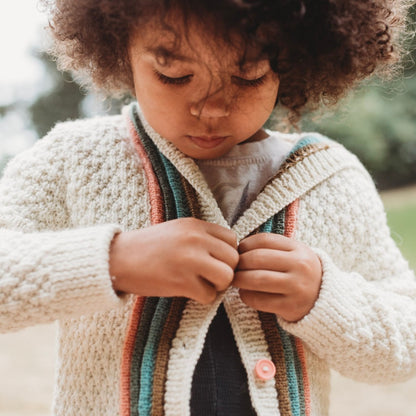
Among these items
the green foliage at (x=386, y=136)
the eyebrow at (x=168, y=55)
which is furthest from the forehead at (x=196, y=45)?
the green foliage at (x=386, y=136)

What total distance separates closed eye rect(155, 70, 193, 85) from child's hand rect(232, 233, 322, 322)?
7.9 inches

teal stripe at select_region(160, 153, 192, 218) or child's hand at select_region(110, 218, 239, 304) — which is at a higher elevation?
teal stripe at select_region(160, 153, 192, 218)

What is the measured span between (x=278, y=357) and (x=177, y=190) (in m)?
0.25

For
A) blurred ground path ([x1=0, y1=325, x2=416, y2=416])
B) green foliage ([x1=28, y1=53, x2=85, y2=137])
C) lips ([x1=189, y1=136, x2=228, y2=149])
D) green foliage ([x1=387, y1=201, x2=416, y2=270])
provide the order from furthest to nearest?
green foliage ([x1=28, y1=53, x2=85, y2=137]) < green foliage ([x1=387, y1=201, x2=416, y2=270]) < blurred ground path ([x1=0, y1=325, x2=416, y2=416]) < lips ([x1=189, y1=136, x2=228, y2=149])

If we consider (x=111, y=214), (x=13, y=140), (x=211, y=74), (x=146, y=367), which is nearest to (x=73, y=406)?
(x=146, y=367)

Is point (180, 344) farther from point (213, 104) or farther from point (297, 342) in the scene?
point (213, 104)

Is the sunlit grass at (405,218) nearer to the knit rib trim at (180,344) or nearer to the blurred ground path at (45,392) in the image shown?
the blurred ground path at (45,392)

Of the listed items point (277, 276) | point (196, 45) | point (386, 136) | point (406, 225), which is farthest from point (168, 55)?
point (386, 136)

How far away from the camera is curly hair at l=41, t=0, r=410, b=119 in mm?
617

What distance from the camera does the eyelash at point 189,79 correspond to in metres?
0.66

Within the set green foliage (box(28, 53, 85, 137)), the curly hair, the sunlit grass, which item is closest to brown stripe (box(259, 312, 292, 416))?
the curly hair

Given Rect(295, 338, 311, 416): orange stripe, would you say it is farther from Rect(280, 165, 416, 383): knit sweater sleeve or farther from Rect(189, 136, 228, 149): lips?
Rect(189, 136, 228, 149): lips

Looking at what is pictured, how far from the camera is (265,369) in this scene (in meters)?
0.70

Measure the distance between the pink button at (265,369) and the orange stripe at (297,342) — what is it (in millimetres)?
63
